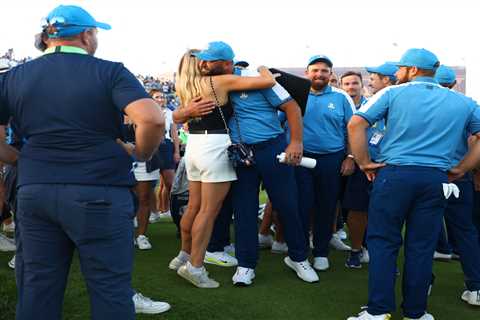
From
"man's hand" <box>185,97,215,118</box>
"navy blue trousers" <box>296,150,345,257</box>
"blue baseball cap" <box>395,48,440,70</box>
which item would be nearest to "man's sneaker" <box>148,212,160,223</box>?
"navy blue trousers" <box>296,150,345,257</box>

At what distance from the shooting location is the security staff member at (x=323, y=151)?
4.75 meters

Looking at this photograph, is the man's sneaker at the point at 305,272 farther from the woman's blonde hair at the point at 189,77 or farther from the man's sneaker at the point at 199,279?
the woman's blonde hair at the point at 189,77

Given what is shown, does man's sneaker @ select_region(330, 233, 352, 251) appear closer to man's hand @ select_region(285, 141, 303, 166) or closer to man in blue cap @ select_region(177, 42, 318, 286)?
man in blue cap @ select_region(177, 42, 318, 286)

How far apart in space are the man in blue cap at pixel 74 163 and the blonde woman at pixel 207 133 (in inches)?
60.2

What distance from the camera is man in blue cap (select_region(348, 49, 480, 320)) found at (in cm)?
335

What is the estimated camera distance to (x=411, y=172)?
11.0 ft

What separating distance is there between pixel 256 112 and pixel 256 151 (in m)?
0.30

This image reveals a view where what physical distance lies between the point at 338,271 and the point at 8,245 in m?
3.21

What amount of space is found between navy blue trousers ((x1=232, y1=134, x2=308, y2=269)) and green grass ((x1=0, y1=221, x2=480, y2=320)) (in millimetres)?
358

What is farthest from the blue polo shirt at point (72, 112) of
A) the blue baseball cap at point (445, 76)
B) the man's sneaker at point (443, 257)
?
the man's sneaker at point (443, 257)

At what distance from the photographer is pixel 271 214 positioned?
225 inches

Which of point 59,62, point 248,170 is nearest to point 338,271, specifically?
point 248,170

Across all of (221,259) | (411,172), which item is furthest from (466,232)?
(221,259)

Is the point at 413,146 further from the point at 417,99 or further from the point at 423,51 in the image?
the point at 423,51
